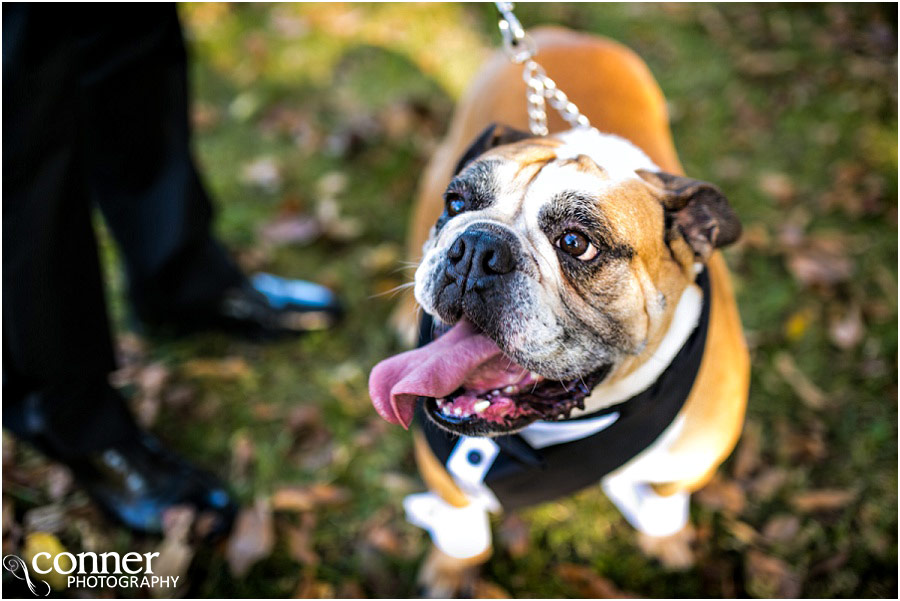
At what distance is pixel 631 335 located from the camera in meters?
1.90

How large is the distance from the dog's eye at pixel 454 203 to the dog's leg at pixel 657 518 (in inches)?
45.1

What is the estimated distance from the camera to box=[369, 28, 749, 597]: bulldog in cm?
182

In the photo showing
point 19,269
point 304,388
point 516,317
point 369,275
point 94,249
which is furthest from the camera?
point 369,275

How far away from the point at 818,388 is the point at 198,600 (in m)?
2.92

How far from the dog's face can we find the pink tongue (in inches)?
2.4

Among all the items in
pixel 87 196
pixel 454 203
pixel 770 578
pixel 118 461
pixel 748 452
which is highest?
pixel 87 196

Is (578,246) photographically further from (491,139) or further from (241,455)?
(241,455)

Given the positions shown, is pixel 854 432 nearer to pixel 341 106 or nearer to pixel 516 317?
pixel 516 317

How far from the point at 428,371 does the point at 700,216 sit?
927 millimetres

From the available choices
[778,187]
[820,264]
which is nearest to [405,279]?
[820,264]

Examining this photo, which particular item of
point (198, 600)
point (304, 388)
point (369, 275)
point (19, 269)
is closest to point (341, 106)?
point (369, 275)

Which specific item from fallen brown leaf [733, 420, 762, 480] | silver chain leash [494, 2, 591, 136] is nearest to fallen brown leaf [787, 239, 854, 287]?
fallen brown leaf [733, 420, 762, 480]

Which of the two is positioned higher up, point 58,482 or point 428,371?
point 428,371

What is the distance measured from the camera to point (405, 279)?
3797 millimetres
